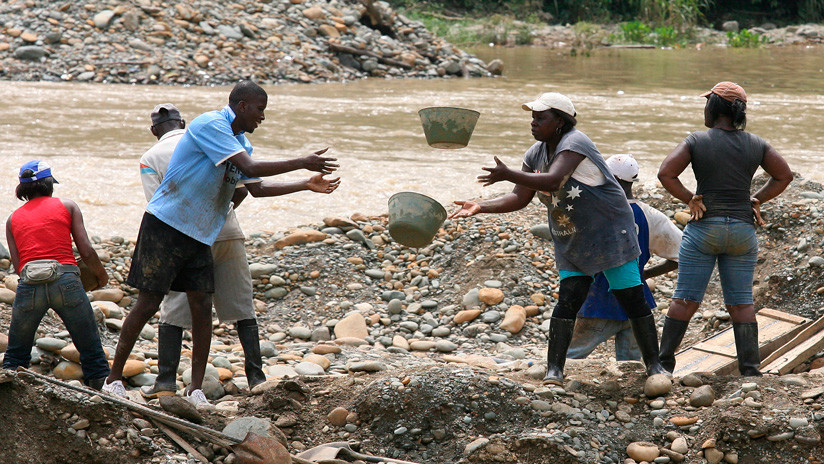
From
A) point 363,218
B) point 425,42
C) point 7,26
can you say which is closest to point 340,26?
point 425,42

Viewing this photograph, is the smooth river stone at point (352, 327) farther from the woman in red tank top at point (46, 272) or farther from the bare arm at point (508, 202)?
the bare arm at point (508, 202)

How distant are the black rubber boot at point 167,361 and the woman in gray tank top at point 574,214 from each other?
4.53 feet

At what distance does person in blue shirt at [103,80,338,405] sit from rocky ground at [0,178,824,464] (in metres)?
0.43

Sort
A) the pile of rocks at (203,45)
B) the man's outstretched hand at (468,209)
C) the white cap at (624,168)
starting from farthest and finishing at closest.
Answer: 1. the pile of rocks at (203,45)
2. the white cap at (624,168)
3. the man's outstretched hand at (468,209)

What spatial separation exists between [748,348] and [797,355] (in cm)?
63

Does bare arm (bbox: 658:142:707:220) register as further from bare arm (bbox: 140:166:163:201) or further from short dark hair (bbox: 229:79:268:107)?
bare arm (bbox: 140:166:163:201)

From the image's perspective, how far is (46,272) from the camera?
3.57 m

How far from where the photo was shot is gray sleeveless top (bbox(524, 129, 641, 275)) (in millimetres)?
3492

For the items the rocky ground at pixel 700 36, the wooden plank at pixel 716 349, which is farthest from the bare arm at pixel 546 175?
the rocky ground at pixel 700 36

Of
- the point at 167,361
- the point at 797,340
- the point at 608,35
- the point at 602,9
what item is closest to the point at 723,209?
the point at 797,340

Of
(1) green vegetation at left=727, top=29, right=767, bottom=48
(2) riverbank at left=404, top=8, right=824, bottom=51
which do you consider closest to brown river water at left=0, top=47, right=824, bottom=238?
(1) green vegetation at left=727, top=29, right=767, bottom=48

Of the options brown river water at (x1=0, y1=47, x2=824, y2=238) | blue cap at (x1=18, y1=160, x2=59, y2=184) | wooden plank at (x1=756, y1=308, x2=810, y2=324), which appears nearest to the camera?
blue cap at (x1=18, y1=160, x2=59, y2=184)

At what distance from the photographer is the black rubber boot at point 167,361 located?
372 centimetres

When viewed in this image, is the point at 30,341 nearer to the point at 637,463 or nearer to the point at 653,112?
the point at 637,463
